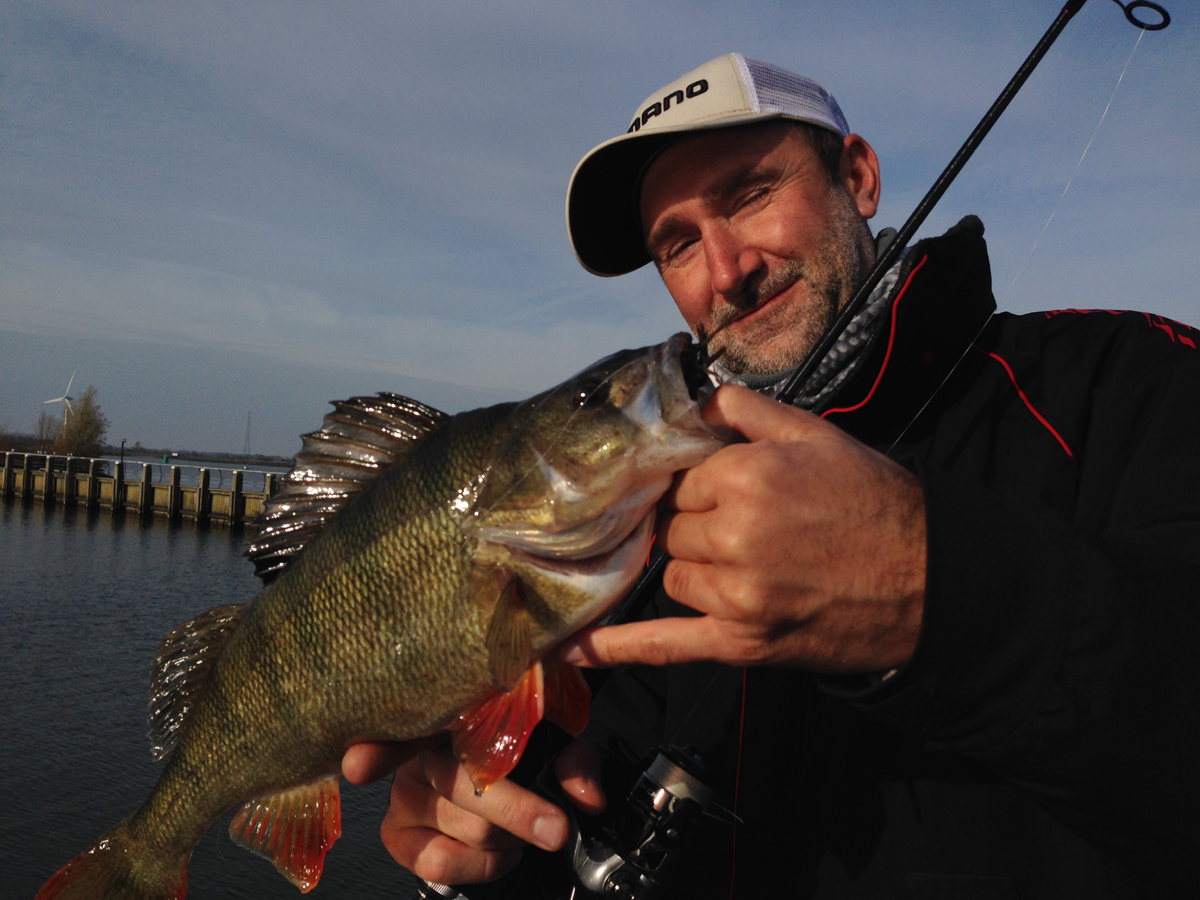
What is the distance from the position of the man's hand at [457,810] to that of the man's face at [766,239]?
5.92 feet

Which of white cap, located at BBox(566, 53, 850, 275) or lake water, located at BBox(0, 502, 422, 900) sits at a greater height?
white cap, located at BBox(566, 53, 850, 275)

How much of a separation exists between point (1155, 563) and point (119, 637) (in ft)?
65.9

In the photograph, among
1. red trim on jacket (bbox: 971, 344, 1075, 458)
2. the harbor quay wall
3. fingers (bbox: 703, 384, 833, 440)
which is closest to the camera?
fingers (bbox: 703, 384, 833, 440)

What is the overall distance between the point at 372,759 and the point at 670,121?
2.71 m

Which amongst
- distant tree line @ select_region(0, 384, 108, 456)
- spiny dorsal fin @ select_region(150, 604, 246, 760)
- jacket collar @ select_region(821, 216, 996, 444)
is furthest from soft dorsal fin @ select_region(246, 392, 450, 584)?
distant tree line @ select_region(0, 384, 108, 456)

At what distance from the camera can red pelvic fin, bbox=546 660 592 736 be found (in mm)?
2164

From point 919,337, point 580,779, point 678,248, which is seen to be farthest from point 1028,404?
point 580,779

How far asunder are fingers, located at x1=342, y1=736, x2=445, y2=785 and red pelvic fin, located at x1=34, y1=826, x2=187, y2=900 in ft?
3.21

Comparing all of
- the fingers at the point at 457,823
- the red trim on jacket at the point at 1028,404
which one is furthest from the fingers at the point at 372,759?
the red trim on jacket at the point at 1028,404

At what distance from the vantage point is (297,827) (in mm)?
2584

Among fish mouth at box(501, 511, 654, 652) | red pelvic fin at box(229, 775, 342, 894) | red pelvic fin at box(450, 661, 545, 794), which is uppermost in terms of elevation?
fish mouth at box(501, 511, 654, 652)

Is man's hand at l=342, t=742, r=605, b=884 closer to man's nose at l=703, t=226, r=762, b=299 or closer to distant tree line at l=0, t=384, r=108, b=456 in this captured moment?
man's nose at l=703, t=226, r=762, b=299

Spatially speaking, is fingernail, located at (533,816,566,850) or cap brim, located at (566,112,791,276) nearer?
fingernail, located at (533,816,566,850)

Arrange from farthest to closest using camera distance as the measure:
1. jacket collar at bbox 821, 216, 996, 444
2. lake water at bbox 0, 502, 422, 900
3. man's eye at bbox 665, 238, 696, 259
→ lake water at bbox 0, 502, 422, 900
man's eye at bbox 665, 238, 696, 259
jacket collar at bbox 821, 216, 996, 444
